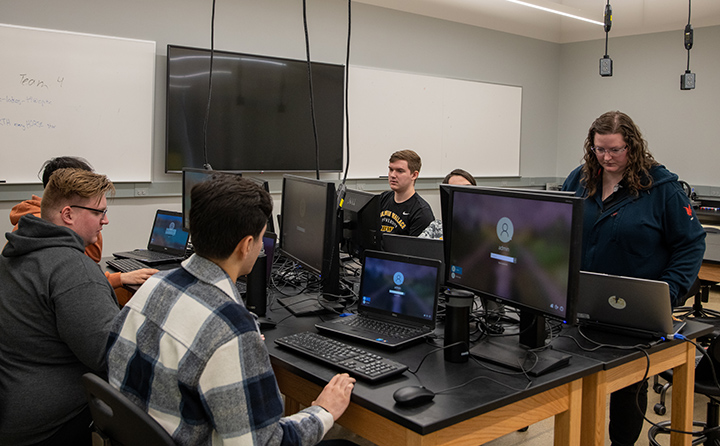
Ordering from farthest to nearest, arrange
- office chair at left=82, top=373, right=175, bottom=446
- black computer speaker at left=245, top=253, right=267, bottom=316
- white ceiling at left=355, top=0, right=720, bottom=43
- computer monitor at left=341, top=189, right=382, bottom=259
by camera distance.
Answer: white ceiling at left=355, top=0, right=720, bottom=43
computer monitor at left=341, top=189, right=382, bottom=259
black computer speaker at left=245, top=253, right=267, bottom=316
office chair at left=82, top=373, right=175, bottom=446

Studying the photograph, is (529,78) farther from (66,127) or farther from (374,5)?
(66,127)

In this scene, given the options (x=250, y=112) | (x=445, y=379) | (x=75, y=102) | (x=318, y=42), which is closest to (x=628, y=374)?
(x=445, y=379)

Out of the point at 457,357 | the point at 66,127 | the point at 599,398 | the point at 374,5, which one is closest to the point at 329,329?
the point at 457,357

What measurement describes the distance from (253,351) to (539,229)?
2.75ft

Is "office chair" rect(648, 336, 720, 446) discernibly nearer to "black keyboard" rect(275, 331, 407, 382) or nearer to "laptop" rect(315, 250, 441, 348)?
"laptop" rect(315, 250, 441, 348)

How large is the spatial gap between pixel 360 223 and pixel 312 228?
447 mm

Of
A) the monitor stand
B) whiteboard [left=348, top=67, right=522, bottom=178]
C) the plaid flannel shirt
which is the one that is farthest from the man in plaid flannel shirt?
whiteboard [left=348, top=67, right=522, bottom=178]

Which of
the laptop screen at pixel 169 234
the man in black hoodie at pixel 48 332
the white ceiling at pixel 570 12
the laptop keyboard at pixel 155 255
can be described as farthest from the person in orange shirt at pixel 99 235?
the white ceiling at pixel 570 12

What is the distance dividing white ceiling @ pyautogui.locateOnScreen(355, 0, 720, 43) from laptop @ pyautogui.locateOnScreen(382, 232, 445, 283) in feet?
12.3

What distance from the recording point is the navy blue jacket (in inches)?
82.7

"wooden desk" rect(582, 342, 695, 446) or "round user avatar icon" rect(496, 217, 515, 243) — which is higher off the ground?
"round user avatar icon" rect(496, 217, 515, 243)

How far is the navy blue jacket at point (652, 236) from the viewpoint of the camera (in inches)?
82.7

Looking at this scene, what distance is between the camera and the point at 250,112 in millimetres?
4719

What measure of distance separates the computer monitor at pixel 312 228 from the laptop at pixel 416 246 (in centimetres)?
24
